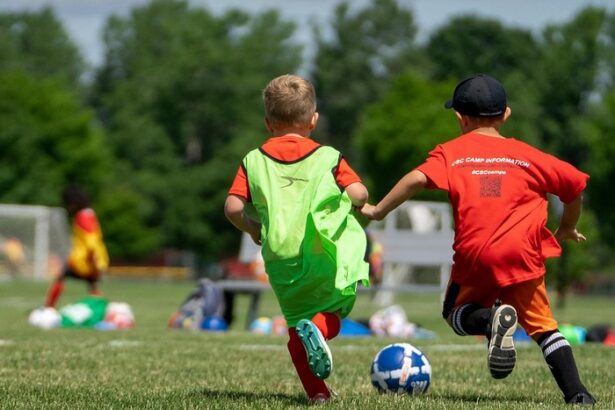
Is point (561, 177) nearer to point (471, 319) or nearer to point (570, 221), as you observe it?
point (570, 221)

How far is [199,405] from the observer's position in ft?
20.9

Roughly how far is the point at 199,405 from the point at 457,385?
2.26 metres

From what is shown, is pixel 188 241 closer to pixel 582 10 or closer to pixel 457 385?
pixel 582 10

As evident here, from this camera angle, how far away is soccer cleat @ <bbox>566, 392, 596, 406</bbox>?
21.2 feet

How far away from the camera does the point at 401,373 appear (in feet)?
24.2

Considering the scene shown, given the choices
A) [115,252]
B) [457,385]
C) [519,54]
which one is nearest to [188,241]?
[115,252]

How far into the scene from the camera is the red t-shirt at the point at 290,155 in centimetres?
654

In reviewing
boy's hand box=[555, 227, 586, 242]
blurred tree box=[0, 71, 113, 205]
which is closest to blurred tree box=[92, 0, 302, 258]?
blurred tree box=[0, 71, 113, 205]

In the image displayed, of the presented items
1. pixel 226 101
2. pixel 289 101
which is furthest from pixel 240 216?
pixel 226 101

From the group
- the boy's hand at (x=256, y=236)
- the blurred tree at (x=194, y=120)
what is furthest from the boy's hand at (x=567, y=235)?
the blurred tree at (x=194, y=120)

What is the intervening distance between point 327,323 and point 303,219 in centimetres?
56

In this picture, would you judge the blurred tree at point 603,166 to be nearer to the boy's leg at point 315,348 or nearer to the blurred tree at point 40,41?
the blurred tree at point 40,41

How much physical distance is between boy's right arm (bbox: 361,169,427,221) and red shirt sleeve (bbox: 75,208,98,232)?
13.6 meters

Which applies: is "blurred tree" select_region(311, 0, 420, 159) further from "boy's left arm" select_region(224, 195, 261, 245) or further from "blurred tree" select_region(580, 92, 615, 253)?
"boy's left arm" select_region(224, 195, 261, 245)
